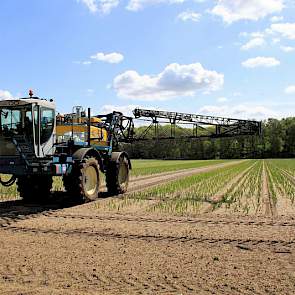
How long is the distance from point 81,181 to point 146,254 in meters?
5.47

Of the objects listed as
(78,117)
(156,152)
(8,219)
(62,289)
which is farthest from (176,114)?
(156,152)

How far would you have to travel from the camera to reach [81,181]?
448 inches

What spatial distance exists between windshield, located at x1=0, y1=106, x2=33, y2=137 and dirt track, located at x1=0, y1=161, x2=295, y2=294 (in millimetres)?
2392

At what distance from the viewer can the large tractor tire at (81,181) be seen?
11.4m

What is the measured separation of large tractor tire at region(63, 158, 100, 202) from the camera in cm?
1135

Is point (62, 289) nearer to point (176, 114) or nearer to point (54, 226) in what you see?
point (54, 226)

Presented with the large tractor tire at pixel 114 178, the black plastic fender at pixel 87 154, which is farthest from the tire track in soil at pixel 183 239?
the large tractor tire at pixel 114 178

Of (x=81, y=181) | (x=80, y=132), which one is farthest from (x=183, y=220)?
(x=80, y=132)

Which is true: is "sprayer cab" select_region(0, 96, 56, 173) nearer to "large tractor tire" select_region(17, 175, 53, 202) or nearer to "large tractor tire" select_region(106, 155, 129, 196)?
"large tractor tire" select_region(17, 175, 53, 202)

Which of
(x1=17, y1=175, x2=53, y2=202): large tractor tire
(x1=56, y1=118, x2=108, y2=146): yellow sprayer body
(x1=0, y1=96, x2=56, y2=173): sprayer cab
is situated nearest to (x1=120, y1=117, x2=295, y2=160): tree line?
(x1=56, y1=118, x2=108, y2=146): yellow sprayer body

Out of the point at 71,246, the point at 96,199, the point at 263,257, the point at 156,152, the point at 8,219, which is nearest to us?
the point at 263,257

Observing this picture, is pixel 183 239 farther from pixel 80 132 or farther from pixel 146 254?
pixel 80 132

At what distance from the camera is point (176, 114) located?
2288 cm

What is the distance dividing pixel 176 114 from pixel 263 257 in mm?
17154
